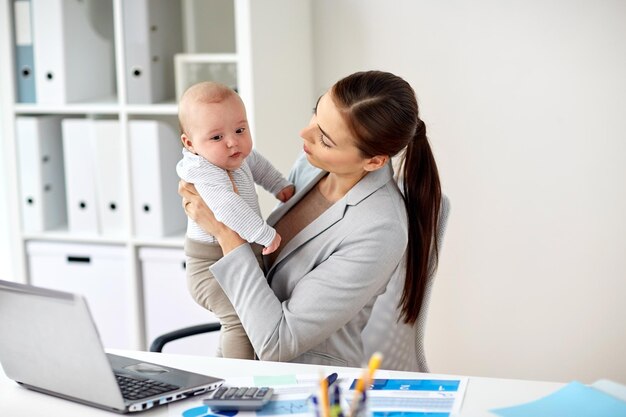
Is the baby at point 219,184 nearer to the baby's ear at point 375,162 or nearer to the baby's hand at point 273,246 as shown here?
the baby's hand at point 273,246

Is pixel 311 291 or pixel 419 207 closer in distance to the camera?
pixel 311 291

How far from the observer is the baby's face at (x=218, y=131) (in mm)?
2062

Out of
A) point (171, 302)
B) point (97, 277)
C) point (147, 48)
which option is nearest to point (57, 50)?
point (147, 48)

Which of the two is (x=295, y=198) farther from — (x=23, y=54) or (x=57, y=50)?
(x=23, y=54)

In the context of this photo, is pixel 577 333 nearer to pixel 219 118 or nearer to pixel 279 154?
pixel 279 154

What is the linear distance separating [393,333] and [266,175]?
0.51 metres

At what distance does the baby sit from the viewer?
2.05 meters

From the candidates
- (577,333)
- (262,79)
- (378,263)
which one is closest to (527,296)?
(577,333)

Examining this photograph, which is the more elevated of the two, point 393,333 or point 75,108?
point 75,108

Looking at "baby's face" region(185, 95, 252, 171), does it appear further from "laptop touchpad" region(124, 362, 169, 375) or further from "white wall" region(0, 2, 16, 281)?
"white wall" region(0, 2, 16, 281)

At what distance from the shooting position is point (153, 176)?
3131 millimetres

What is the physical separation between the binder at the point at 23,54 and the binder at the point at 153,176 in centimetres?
42

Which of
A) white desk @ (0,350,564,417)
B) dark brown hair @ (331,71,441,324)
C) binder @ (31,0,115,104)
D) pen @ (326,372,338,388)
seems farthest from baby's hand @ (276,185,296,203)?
binder @ (31,0,115,104)

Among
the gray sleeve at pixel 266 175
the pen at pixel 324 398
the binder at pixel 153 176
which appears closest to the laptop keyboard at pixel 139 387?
the pen at pixel 324 398
